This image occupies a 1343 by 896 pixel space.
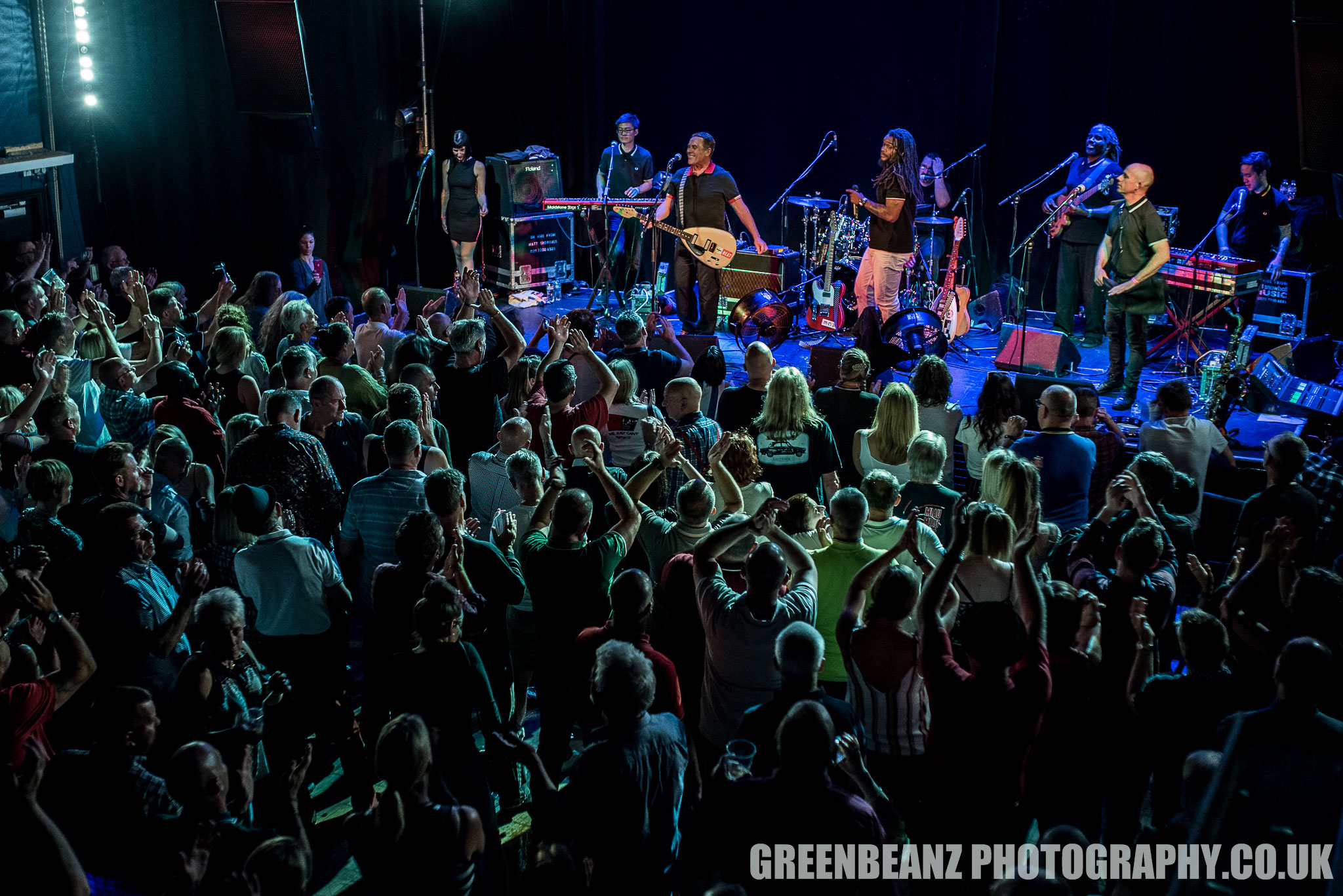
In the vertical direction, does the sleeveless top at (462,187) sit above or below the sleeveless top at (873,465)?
above

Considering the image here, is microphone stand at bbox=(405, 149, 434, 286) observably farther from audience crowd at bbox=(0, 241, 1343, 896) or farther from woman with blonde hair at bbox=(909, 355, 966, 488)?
woman with blonde hair at bbox=(909, 355, 966, 488)

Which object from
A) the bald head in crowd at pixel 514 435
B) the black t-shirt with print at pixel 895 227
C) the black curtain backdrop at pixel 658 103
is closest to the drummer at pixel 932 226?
the black curtain backdrop at pixel 658 103

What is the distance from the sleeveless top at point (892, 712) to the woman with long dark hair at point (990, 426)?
1787 millimetres

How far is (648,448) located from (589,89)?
8.11m

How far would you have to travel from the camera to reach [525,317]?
8898 millimetres

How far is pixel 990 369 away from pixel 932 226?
5.29 feet

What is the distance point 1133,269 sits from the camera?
7.58 m

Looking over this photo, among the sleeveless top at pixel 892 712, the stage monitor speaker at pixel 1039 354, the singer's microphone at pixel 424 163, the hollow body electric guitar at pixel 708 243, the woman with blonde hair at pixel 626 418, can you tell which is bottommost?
the sleeveless top at pixel 892 712

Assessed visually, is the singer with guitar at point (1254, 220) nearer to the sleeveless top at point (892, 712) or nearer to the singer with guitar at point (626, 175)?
the singer with guitar at point (626, 175)

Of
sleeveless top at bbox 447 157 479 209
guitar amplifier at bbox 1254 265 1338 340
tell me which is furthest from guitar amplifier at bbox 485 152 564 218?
guitar amplifier at bbox 1254 265 1338 340

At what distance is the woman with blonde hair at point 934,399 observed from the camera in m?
5.22

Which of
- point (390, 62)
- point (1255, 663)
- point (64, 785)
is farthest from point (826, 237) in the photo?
point (64, 785)

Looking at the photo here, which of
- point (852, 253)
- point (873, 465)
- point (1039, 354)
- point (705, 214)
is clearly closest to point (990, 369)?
point (1039, 354)

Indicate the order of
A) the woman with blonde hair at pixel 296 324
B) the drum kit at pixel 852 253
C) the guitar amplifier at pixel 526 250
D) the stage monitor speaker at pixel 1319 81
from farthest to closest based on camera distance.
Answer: the guitar amplifier at pixel 526 250 < the drum kit at pixel 852 253 < the stage monitor speaker at pixel 1319 81 < the woman with blonde hair at pixel 296 324
